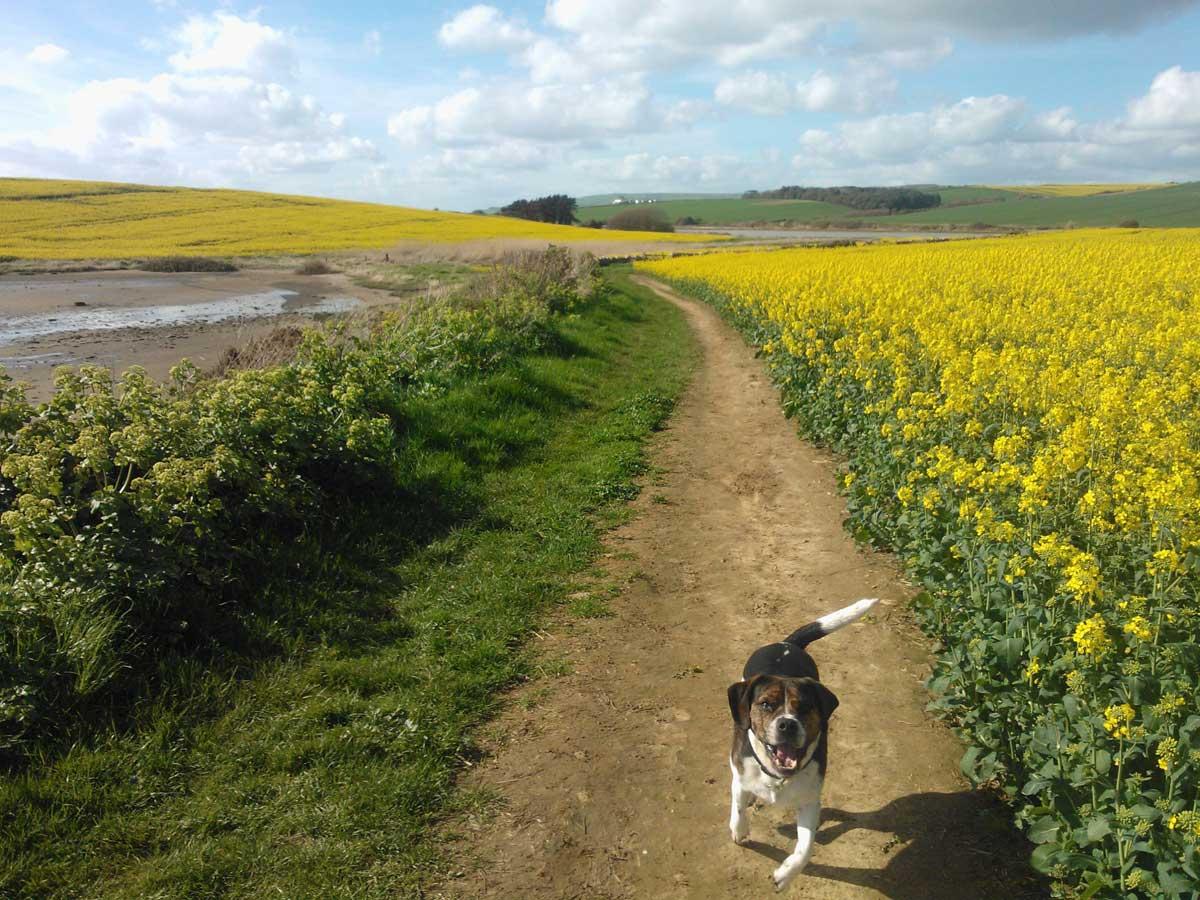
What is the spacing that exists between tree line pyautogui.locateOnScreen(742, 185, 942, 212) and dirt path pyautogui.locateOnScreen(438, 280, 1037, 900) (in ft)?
395

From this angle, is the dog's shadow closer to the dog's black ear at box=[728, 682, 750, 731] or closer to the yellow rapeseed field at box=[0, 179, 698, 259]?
the dog's black ear at box=[728, 682, 750, 731]

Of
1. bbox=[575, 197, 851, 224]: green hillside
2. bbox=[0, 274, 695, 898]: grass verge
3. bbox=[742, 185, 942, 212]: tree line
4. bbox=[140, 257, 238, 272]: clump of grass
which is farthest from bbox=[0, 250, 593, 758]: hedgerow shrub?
bbox=[742, 185, 942, 212]: tree line

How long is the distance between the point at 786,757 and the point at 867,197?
134859 mm

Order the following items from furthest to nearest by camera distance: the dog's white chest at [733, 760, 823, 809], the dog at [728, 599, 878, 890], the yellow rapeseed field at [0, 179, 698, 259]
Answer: the yellow rapeseed field at [0, 179, 698, 259], the dog's white chest at [733, 760, 823, 809], the dog at [728, 599, 878, 890]

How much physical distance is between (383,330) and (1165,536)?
12.2m

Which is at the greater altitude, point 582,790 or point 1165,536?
point 1165,536

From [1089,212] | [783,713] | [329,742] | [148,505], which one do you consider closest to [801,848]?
[783,713]

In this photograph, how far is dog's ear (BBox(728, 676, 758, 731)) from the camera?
3834 mm

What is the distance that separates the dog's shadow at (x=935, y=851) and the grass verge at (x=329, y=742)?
6.34 feet

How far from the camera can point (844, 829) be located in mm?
4000

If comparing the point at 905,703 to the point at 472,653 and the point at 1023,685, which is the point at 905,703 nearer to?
the point at 1023,685

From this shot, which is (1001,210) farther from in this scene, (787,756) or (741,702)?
(787,756)

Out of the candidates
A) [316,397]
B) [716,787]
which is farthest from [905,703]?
[316,397]

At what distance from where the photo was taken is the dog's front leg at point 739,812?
3857 millimetres
